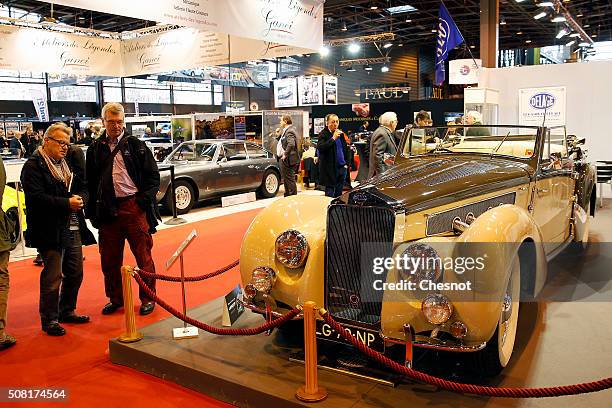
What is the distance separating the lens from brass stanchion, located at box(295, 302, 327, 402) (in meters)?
2.63

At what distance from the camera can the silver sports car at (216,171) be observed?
30.8 feet

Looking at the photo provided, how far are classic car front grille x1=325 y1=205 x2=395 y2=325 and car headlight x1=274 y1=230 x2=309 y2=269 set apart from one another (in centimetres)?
15

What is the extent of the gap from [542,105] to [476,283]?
30.3ft

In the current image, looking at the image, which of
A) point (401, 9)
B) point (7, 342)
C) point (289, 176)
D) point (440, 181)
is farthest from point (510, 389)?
point (401, 9)

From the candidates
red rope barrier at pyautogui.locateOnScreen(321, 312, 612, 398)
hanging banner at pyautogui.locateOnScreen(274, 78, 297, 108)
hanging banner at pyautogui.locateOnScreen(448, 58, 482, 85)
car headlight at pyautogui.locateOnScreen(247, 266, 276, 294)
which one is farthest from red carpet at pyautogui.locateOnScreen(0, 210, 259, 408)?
hanging banner at pyautogui.locateOnScreen(274, 78, 297, 108)

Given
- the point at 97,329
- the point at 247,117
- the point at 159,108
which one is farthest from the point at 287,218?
the point at 159,108

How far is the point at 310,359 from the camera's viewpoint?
8.75 feet

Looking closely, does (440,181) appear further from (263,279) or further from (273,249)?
(263,279)

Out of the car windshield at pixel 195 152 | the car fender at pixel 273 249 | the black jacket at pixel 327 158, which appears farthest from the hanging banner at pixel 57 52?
the car fender at pixel 273 249

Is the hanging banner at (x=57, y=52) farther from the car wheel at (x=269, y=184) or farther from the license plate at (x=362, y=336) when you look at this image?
the license plate at (x=362, y=336)

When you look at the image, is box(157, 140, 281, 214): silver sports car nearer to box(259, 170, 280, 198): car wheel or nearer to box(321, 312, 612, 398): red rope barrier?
box(259, 170, 280, 198): car wheel

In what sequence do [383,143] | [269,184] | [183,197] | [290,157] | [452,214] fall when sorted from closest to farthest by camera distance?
[452,214], [383,143], [290,157], [183,197], [269,184]

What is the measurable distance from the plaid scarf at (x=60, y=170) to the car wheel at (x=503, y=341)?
10.2 ft

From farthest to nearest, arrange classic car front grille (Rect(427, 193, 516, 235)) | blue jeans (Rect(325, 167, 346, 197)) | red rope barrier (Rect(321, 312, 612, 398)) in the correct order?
1. blue jeans (Rect(325, 167, 346, 197))
2. classic car front grille (Rect(427, 193, 516, 235))
3. red rope barrier (Rect(321, 312, 612, 398))
